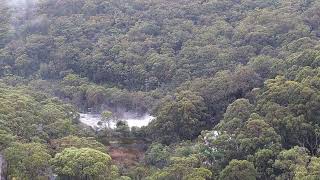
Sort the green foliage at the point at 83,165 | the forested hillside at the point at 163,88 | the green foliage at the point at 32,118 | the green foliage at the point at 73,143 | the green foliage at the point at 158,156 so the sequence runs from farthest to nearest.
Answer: the green foliage at the point at 158,156, the green foliage at the point at 32,118, the green foliage at the point at 73,143, the forested hillside at the point at 163,88, the green foliage at the point at 83,165

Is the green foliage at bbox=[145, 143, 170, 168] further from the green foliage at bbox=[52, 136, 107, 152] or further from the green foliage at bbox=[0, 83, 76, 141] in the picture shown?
the green foliage at bbox=[0, 83, 76, 141]

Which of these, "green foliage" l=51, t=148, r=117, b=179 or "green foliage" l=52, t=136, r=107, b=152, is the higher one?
"green foliage" l=51, t=148, r=117, b=179

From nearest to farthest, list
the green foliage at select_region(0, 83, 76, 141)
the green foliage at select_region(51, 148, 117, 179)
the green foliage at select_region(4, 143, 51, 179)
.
→ the green foliage at select_region(51, 148, 117, 179) < the green foliage at select_region(4, 143, 51, 179) < the green foliage at select_region(0, 83, 76, 141)

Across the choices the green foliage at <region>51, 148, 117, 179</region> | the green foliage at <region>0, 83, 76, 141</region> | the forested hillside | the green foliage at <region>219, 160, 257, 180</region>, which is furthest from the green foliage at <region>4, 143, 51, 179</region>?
the green foliage at <region>219, 160, 257, 180</region>

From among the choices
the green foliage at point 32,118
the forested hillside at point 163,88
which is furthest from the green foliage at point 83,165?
the green foliage at point 32,118

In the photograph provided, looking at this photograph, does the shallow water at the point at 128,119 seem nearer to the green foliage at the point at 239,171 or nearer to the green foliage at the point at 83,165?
the green foliage at the point at 83,165

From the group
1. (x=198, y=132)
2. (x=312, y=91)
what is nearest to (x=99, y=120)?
(x=198, y=132)

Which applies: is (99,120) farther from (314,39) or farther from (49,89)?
(314,39)
